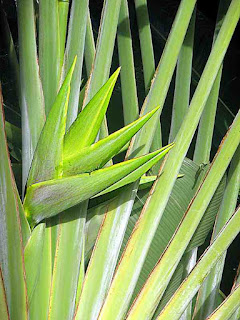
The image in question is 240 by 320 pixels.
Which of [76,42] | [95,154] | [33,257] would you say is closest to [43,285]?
[33,257]

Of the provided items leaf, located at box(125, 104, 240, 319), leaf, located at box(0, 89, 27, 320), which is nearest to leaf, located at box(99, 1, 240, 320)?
leaf, located at box(125, 104, 240, 319)

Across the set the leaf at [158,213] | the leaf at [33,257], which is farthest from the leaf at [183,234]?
the leaf at [33,257]

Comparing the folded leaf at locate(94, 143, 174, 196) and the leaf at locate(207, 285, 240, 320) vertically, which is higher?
the folded leaf at locate(94, 143, 174, 196)

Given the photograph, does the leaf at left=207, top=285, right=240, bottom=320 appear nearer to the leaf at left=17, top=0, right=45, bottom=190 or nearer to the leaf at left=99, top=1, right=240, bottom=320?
the leaf at left=99, top=1, right=240, bottom=320

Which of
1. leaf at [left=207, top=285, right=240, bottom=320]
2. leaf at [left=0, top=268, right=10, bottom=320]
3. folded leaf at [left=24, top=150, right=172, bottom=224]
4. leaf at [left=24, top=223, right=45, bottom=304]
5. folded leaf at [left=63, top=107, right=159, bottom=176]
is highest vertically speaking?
folded leaf at [left=63, top=107, right=159, bottom=176]

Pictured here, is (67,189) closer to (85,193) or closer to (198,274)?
(85,193)

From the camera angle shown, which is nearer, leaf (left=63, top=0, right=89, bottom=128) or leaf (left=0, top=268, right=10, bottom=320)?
leaf (left=0, top=268, right=10, bottom=320)

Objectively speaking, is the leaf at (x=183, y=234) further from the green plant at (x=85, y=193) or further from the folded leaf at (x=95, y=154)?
the folded leaf at (x=95, y=154)
